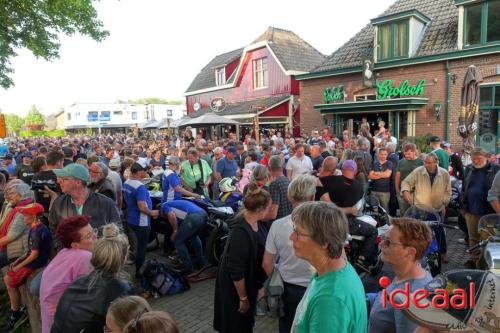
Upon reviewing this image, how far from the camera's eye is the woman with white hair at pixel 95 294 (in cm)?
212

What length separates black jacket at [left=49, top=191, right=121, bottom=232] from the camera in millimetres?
3773

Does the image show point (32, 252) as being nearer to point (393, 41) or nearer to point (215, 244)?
point (215, 244)

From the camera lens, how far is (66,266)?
2520mm

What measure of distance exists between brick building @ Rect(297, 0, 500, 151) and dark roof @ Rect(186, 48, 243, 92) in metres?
12.3

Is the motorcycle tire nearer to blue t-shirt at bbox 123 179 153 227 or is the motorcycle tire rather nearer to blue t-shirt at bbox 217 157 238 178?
blue t-shirt at bbox 123 179 153 227

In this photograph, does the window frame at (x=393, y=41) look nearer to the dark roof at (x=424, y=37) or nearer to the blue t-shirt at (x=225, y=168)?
the dark roof at (x=424, y=37)

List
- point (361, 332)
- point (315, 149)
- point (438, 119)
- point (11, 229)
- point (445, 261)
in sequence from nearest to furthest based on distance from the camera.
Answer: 1. point (361, 332)
2. point (11, 229)
3. point (445, 261)
4. point (315, 149)
5. point (438, 119)

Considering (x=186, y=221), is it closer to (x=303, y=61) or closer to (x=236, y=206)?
(x=236, y=206)

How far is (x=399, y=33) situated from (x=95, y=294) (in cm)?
1557

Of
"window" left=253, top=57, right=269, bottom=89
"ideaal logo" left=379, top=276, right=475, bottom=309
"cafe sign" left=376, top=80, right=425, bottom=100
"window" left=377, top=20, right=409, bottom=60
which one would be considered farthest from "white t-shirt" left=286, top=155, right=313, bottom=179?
"window" left=253, top=57, right=269, bottom=89

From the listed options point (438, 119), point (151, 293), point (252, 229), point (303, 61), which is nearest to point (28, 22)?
point (151, 293)

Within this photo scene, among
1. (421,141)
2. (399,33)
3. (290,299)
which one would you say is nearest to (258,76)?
(399,33)

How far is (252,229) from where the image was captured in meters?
2.90

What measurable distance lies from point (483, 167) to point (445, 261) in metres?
1.60
